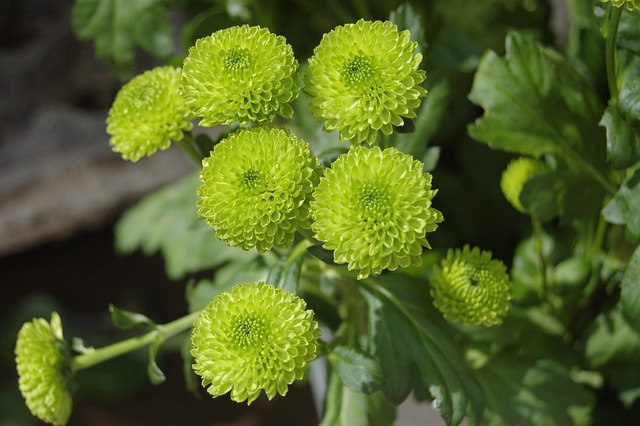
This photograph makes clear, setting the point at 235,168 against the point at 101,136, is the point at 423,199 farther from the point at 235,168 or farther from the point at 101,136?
the point at 101,136

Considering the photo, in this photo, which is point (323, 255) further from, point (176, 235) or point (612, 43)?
point (176, 235)

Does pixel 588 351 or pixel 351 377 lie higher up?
pixel 351 377

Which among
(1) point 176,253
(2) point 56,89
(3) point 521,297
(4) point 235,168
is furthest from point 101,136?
(4) point 235,168

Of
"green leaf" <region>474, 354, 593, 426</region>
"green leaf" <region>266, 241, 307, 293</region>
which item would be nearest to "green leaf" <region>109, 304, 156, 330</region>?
"green leaf" <region>266, 241, 307, 293</region>

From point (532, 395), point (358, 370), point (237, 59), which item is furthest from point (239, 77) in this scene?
point (532, 395)

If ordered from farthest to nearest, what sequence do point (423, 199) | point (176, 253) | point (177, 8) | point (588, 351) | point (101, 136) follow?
point (101, 136) → point (177, 8) → point (176, 253) → point (588, 351) → point (423, 199)

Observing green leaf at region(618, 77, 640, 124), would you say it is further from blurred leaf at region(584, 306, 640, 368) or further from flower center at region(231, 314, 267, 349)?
flower center at region(231, 314, 267, 349)
